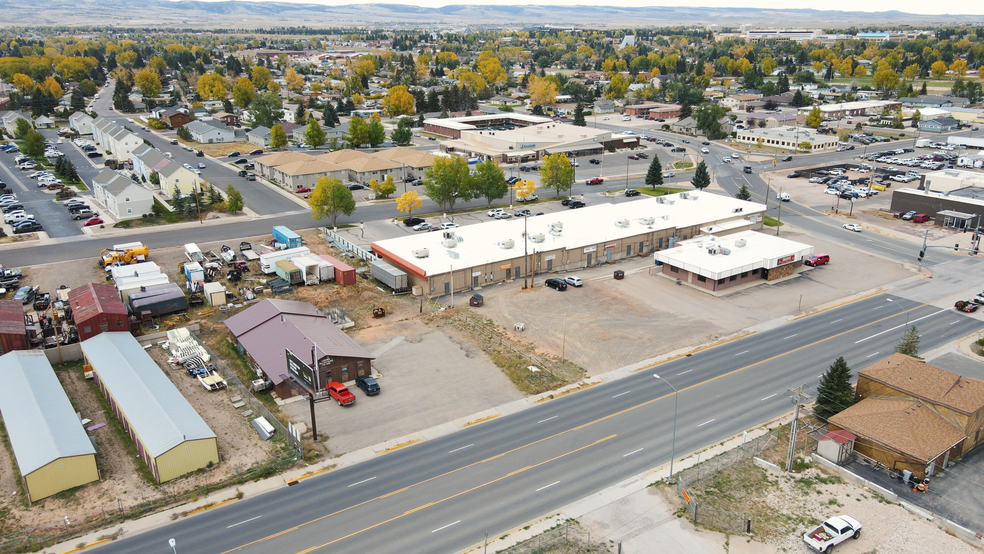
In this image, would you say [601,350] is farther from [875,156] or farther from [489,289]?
[875,156]

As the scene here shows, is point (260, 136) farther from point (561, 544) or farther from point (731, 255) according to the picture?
point (561, 544)

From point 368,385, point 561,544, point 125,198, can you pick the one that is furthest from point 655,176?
point 561,544

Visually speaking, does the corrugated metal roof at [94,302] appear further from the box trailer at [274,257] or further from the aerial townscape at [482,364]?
the box trailer at [274,257]

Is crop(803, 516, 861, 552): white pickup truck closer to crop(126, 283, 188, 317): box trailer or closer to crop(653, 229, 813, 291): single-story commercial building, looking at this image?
crop(653, 229, 813, 291): single-story commercial building

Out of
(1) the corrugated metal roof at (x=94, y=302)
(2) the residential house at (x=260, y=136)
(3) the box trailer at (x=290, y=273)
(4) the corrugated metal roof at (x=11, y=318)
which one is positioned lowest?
(3) the box trailer at (x=290, y=273)

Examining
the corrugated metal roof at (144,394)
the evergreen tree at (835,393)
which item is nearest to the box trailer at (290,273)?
the corrugated metal roof at (144,394)

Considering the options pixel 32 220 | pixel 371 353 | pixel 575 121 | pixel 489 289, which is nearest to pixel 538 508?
pixel 371 353
